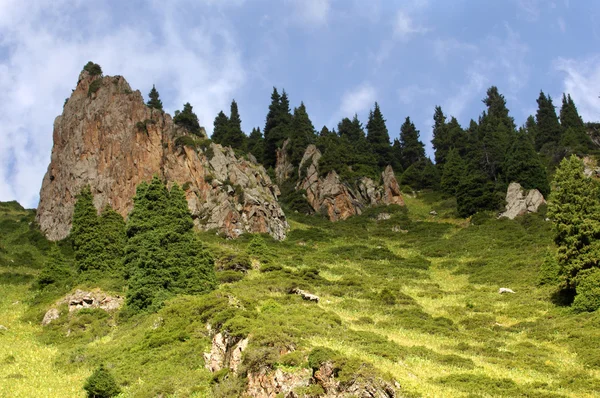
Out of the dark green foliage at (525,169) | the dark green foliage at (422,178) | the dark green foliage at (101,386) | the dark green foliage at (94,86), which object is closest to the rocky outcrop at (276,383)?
the dark green foliage at (101,386)

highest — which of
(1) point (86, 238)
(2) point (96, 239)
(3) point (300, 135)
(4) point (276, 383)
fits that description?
(3) point (300, 135)

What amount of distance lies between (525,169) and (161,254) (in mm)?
57108

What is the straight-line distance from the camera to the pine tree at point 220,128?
101438 millimetres

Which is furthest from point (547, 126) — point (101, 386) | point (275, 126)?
point (101, 386)

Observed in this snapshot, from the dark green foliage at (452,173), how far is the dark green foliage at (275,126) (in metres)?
29.0

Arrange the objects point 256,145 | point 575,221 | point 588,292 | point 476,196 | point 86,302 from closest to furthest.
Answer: point 588,292
point 575,221
point 86,302
point 476,196
point 256,145

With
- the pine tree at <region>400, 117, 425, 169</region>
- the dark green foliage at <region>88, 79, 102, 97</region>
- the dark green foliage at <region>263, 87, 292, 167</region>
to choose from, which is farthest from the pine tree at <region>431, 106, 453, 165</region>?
the dark green foliage at <region>88, 79, 102, 97</region>

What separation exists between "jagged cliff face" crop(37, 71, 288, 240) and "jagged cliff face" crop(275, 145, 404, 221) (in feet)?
29.5

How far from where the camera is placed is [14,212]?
91.8m

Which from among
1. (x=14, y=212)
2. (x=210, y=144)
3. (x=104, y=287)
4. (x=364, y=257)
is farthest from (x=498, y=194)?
(x=14, y=212)

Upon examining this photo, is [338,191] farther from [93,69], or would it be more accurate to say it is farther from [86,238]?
[86,238]

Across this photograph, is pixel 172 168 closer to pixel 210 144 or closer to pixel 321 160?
pixel 210 144

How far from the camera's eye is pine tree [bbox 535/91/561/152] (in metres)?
107

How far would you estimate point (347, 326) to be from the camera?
32.5 metres
